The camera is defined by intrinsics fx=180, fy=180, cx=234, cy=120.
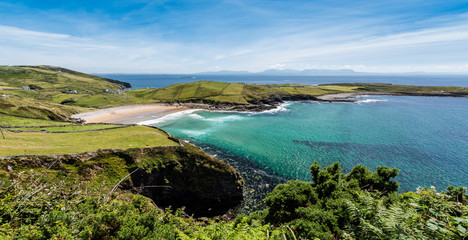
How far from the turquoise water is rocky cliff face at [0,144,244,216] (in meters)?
12.8

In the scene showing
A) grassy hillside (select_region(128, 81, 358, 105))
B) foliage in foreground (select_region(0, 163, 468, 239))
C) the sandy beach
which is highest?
grassy hillside (select_region(128, 81, 358, 105))

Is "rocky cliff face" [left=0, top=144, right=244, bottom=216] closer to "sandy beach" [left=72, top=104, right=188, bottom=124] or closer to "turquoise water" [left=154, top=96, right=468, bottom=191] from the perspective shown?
"turquoise water" [left=154, top=96, right=468, bottom=191]

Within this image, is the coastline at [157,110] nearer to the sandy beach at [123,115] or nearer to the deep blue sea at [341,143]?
the sandy beach at [123,115]

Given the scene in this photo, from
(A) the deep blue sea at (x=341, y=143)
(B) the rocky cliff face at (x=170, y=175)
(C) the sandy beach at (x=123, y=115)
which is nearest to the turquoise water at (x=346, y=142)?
(A) the deep blue sea at (x=341, y=143)

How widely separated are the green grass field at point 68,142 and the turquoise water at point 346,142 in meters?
20.8

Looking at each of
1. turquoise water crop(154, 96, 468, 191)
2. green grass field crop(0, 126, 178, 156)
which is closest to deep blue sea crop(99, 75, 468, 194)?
turquoise water crop(154, 96, 468, 191)

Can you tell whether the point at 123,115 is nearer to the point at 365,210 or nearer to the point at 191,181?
the point at 191,181

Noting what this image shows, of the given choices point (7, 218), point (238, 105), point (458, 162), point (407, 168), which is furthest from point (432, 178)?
point (238, 105)

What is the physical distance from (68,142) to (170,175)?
17.4 meters

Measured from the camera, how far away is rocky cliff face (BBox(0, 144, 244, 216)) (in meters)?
23.3

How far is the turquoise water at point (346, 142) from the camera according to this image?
39469 millimetres

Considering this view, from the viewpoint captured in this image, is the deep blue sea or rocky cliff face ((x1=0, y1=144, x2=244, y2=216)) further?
the deep blue sea

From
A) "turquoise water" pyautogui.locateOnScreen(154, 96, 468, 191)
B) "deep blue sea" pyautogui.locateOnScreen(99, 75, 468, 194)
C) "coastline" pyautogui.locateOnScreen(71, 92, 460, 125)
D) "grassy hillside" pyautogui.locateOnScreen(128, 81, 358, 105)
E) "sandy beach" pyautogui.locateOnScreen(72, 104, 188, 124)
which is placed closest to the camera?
"deep blue sea" pyautogui.locateOnScreen(99, 75, 468, 194)

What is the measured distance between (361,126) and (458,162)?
30595 millimetres
